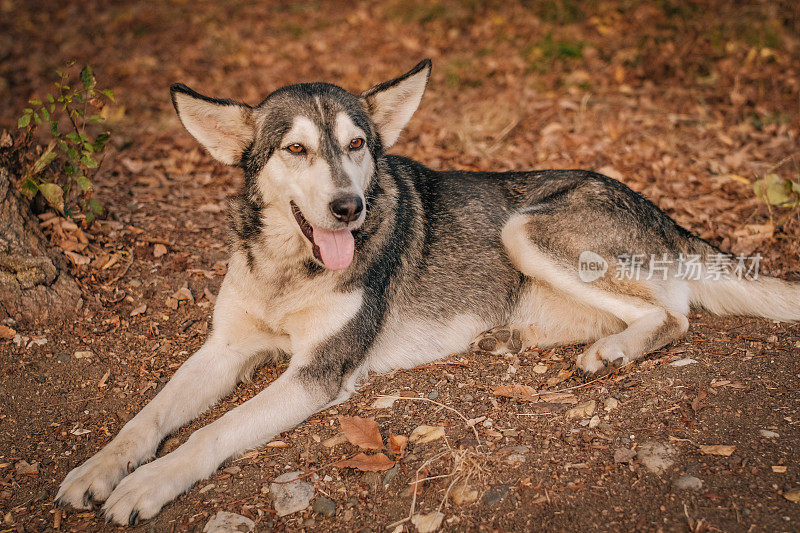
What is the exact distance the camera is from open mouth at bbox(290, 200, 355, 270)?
3.96m

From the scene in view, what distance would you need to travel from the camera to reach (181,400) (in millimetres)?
4137

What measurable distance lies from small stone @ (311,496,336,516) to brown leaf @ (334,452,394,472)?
254mm

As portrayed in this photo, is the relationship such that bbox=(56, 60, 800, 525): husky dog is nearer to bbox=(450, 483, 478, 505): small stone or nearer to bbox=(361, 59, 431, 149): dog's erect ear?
bbox=(361, 59, 431, 149): dog's erect ear

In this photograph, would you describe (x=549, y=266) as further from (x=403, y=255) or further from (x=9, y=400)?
(x=9, y=400)

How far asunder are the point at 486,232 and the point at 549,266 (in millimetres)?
578

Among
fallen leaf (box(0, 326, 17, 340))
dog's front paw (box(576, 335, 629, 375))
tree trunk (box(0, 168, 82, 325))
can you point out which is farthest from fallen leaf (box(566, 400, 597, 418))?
fallen leaf (box(0, 326, 17, 340))

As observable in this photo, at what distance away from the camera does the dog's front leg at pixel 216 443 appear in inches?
132

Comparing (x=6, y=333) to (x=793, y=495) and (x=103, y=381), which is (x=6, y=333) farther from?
(x=793, y=495)

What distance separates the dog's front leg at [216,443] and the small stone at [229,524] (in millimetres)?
330

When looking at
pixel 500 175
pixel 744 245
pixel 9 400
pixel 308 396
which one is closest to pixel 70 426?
pixel 9 400

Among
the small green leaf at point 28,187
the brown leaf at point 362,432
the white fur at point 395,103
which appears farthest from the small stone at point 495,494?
the small green leaf at point 28,187

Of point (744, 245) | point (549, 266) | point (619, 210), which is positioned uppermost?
point (619, 210)

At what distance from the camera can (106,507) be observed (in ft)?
11.0

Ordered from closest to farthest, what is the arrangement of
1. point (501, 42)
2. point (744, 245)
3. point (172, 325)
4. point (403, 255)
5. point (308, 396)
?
1. point (308, 396)
2. point (403, 255)
3. point (172, 325)
4. point (744, 245)
5. point (501, 42)
